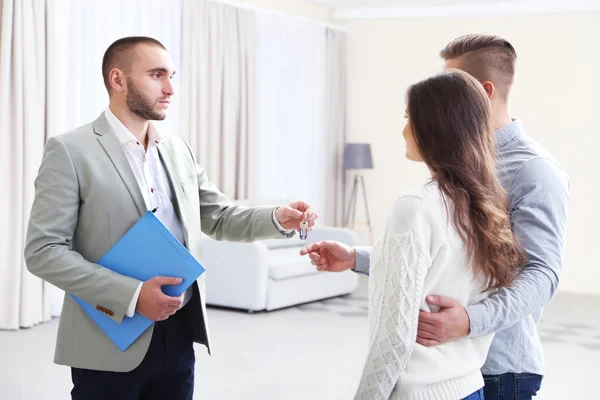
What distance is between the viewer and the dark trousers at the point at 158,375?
2.06m

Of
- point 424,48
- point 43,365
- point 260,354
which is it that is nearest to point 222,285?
point 260,354

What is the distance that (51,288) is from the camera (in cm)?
539

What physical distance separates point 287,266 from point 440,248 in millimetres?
4566

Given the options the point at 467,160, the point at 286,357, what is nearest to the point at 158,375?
the point at 467,160

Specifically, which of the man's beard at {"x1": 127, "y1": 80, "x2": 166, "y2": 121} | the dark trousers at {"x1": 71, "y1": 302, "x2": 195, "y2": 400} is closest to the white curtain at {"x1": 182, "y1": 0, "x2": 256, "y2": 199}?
the man's beard at {"x1": 127, "y1": 80, "x2": 166, "y2": 121}

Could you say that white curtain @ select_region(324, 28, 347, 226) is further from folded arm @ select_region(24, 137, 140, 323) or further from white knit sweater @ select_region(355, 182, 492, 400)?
white knit sweater @ select_region(355, 182, 492, 400)

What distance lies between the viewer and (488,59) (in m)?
1.92

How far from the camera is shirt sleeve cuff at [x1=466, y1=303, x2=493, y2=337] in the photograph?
1.57 metres

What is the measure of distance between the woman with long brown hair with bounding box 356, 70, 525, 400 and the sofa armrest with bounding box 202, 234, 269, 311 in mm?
4320

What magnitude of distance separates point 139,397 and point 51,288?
349 cm

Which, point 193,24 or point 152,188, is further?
point 193,24

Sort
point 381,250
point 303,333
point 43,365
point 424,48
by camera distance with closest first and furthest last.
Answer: point 381,250 → point 43,365 → point 303,333 → point 424,48

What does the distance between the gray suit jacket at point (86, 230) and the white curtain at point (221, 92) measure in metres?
4.58

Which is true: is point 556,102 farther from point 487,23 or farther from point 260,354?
point 260,354
